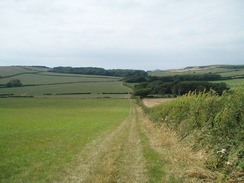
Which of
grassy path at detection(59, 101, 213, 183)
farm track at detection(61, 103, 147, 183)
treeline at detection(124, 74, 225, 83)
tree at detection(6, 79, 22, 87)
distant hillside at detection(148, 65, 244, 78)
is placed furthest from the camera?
tree at detection(6, 79, 22, 87)

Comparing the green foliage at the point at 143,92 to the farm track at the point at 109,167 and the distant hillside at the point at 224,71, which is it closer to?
the distant hillside at the point at 224,71

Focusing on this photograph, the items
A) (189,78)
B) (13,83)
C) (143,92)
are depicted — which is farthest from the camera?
(13,83)

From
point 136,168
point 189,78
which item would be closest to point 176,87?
point 189,78

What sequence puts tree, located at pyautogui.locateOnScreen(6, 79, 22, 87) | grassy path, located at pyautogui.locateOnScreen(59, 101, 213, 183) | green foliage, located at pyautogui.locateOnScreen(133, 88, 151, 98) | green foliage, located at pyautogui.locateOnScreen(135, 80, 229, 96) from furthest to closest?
tree, located at pyautogui.locateOnScreen(6, 79, 22, 87) → green foliage, located at pyautogui.locateOnScreen(133, 88, 151, 98) → green foliage, located at pyautogui.locateOnScreen(135, 80, 229, 96) → grassy path, located at pyautogui.locateOnScreen(59, 101, 213, 183)

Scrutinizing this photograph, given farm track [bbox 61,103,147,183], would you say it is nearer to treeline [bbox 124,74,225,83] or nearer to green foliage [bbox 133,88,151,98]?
green foliage [bbox 133,88,151,98]

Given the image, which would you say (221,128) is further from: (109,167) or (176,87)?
(176,87)

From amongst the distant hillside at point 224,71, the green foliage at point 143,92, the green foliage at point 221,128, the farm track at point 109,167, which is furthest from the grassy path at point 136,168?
the distant hillside at point 224,71

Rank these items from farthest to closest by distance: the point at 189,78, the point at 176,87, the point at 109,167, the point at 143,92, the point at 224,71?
1. the point at 224,71
2. the point at 189,78
3. the point at 143,92
4. the point at 176,87
5. the point at 109,167

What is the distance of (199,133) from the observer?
9781 mm

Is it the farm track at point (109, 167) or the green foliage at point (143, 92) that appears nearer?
the farm track at point (109, 167)

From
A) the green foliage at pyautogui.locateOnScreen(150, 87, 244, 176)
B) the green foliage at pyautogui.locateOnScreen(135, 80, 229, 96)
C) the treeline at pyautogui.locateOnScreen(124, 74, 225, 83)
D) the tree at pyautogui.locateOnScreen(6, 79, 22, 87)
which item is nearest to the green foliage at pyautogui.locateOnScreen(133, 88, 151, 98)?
the green foliage at pyautogui.locateOnScreen(135, 80, 229, 96)

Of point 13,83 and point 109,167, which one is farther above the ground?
point 13,83

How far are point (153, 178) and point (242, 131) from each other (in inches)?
138

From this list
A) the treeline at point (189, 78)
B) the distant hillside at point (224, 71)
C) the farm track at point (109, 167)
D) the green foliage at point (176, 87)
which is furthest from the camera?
the distant hillside at point (224, 71)
